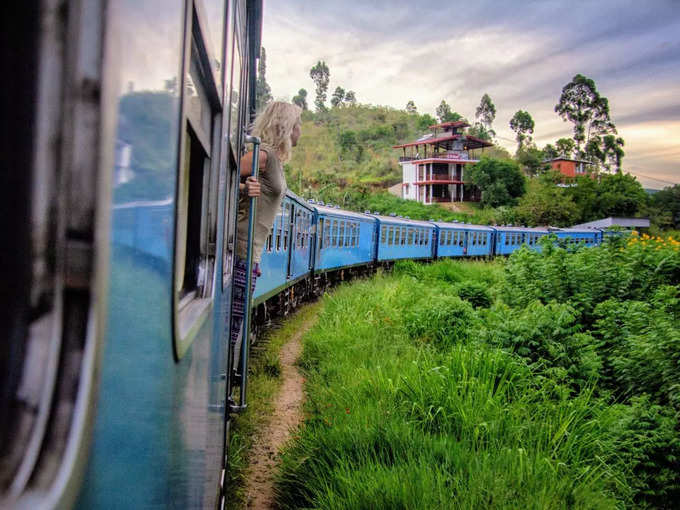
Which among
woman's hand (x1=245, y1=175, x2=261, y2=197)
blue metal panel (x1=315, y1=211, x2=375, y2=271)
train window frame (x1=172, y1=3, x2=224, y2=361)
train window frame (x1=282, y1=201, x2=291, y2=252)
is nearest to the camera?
train window frame (x1=172, y1=3, x2=224, y2=361)

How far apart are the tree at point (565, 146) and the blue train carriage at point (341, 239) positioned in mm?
69969

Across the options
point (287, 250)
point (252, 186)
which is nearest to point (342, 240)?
point (287, 250)

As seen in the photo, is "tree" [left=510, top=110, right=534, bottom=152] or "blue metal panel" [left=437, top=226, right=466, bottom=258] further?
"tree" [left=510, top=110, right=534, bottom=152]

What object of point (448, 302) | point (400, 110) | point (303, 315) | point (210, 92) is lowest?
point (303, 315)

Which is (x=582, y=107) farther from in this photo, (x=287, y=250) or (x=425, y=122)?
(x=287, y=250)

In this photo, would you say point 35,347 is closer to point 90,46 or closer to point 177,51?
point 90,46

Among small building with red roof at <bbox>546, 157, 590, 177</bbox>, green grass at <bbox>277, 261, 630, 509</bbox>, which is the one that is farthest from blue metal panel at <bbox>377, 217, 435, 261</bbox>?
small building with red roof at <bbox>546, 157, 590, 177</bbox>

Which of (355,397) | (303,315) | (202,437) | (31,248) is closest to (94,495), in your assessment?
(31,248)

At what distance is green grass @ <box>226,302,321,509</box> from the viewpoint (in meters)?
3.78

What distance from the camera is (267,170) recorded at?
10.5ft

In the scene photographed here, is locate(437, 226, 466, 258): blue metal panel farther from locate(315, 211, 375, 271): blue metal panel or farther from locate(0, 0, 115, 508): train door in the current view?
locate(0, 0, 115, 508): train door

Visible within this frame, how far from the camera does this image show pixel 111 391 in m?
0.50

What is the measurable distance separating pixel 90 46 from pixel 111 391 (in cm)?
30

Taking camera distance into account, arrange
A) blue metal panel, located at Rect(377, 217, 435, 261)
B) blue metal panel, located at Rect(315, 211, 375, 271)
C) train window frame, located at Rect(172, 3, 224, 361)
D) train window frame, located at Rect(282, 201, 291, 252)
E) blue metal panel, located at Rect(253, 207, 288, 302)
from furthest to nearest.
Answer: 1. blue metal panel, located at Rect(377, 217, 435, 261)
2. blue metal panel, located at Rect(315, 211, 375, 271)
3. train window frame, located at Rect(282, 201, 291, 252)
4. blue metal panel, located at Rect(253, 207, 288, 302)
5. train window frame, located at Rect(172, 3, 224, 361)
